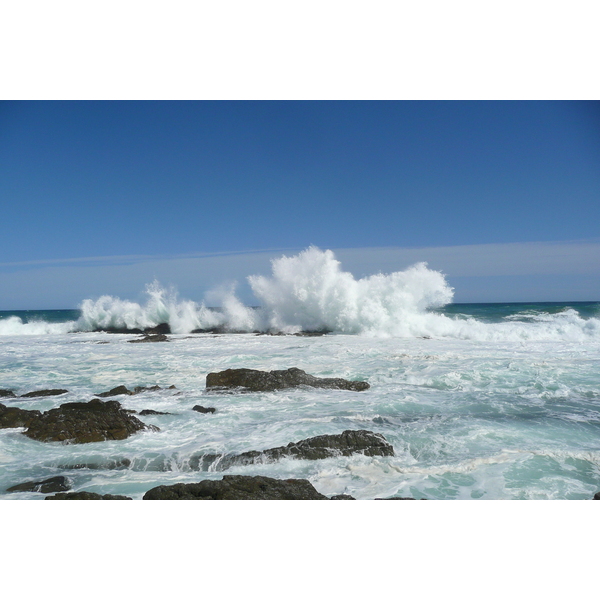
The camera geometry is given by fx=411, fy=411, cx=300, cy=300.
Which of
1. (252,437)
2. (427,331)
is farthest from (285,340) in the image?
(252,437)

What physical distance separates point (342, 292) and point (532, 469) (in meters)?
15.1

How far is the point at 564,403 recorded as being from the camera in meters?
6.02

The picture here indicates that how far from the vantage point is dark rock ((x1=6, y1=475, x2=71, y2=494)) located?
3.40m

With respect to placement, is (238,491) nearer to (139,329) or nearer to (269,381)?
(269,381)

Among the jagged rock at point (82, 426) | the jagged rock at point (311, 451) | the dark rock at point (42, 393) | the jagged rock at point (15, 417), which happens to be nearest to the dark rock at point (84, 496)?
the jagged rock at point (311, 451)

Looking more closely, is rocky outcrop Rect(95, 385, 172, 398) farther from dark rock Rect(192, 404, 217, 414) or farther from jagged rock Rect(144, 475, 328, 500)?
jagged rock Rect(144, 475, 328, 500)

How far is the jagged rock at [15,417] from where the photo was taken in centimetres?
514

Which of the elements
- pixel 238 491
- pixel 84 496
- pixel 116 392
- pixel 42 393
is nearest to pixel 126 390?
pixel 116 392

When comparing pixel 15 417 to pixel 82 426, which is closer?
pixel 82 426

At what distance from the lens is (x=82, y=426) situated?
4.76 meters

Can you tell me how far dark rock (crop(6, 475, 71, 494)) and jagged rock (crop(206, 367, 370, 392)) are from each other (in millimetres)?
3636

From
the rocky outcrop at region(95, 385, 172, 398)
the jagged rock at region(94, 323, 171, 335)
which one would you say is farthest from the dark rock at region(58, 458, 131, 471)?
the jagged rock at region(94, 323, 171, 335)

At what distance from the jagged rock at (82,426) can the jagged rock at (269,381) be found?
7.16ft

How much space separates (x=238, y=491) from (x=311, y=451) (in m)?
1.20
